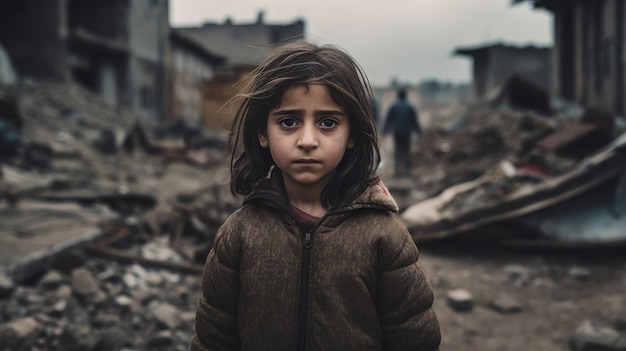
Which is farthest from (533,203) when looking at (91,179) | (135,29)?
(135,29)

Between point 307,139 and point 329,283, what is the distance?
40 cm

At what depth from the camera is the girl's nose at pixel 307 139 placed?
1312mm

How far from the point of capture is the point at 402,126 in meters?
9.60

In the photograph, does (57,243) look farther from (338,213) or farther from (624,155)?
(624,155)

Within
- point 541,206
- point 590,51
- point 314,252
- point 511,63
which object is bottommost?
point 541,206

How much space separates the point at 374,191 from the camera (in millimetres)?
1429

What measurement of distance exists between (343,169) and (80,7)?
18195mm

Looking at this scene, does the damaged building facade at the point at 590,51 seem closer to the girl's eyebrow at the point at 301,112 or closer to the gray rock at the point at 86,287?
the gray rock at the point at 86,287

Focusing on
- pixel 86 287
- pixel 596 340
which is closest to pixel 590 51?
pixel 596 340

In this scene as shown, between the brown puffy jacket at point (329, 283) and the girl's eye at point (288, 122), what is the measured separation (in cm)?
21

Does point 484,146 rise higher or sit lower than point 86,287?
higher

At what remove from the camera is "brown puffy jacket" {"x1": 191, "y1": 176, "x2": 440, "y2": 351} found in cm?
135

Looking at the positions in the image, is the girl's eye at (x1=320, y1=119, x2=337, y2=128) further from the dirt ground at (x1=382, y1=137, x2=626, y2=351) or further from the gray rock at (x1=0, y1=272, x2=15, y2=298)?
the gray rock at (x1=0, y1=272, x2=15, y2=298)

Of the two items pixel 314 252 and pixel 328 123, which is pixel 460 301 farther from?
pixel 328 123
